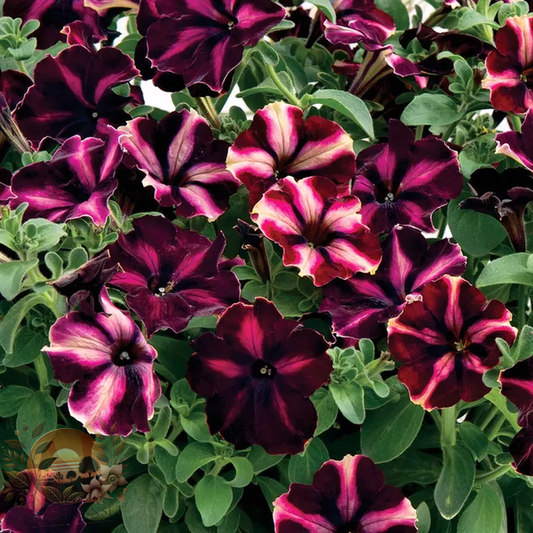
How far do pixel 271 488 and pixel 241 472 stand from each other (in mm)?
64

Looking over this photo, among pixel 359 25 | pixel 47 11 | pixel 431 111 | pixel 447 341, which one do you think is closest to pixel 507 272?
pixel 447 341

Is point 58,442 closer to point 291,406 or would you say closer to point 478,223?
point 291,406

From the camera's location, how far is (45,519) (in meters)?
0.66

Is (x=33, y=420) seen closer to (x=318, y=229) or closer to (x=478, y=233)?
(x=318, y=229)

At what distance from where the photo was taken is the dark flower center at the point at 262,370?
2.08ft

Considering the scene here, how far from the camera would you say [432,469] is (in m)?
0.71

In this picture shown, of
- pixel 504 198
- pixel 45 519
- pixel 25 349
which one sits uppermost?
pixel 504 198

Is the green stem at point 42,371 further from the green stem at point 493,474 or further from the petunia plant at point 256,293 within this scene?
the green stem at point 493,474

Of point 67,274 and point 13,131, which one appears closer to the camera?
point 67,274

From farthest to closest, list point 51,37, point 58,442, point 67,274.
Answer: point 51,37 → point 58,442 → point 67,274

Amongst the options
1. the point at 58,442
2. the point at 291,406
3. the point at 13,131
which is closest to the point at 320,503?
the point at 291,406

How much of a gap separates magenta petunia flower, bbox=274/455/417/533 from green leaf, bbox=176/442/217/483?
0.06 metres

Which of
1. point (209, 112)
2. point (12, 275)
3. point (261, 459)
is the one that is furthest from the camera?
point (209, 112)

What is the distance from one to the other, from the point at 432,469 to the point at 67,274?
13.1 inches
